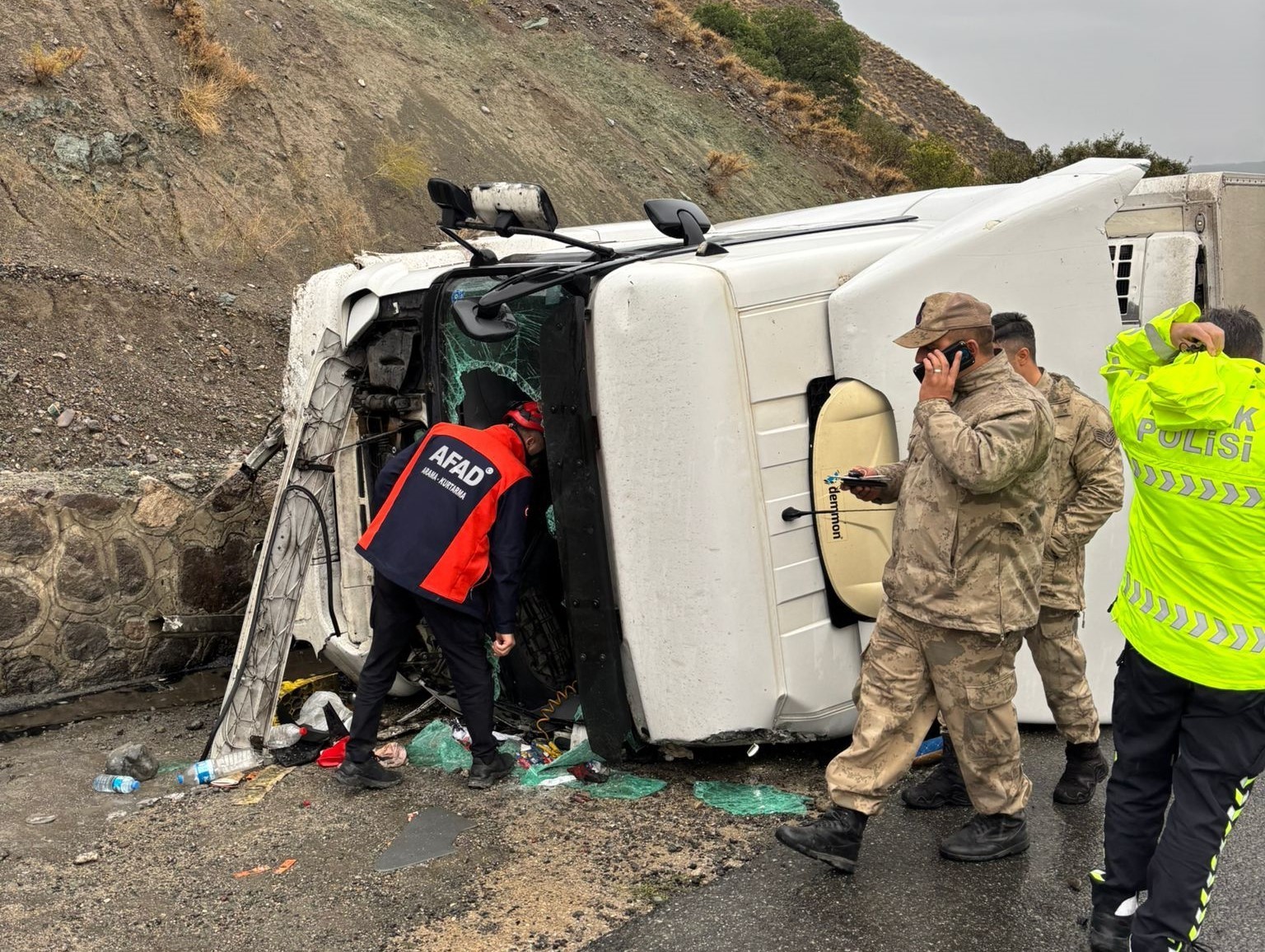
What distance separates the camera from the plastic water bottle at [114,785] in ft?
14.1

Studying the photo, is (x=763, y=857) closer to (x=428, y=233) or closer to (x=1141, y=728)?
(x=1141, y=728)

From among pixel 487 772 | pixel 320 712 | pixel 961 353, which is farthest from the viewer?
pixel 320 712

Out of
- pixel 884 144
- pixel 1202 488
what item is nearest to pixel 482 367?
pixel 1202 488

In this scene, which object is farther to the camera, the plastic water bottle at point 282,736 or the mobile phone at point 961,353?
the plastic water bottle at point 282,736

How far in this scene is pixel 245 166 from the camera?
39.9 feet

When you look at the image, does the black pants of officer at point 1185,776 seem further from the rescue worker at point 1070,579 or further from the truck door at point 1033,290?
the truck door at point 1033,290

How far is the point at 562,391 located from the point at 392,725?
1.86 m

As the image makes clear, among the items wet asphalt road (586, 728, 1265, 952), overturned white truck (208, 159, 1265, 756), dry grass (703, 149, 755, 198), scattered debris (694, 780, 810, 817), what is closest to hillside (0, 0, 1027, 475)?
dry grass (703, 149, 755, 198)

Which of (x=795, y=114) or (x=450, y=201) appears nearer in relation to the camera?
(x=450, y=201)

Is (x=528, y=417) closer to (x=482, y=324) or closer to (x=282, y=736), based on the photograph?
(x=482, y=324)

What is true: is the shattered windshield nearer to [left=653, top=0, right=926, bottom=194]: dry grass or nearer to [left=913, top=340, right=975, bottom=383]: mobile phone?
[left=913, top=340, right=975, bottom=383]: mobile phone

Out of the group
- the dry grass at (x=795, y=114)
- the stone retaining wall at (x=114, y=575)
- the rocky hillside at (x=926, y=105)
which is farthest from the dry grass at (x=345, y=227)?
the rocky hillside at (x=926, y=105)

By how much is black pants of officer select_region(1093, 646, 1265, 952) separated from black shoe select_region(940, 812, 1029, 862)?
0.64m

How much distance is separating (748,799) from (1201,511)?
1.89 m
